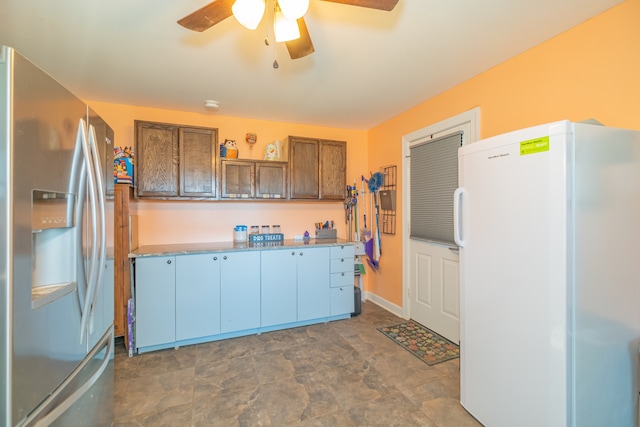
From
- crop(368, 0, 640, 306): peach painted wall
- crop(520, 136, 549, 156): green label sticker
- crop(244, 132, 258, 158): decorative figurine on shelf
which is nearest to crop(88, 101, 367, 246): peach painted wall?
crop(244, 132, 258, 158): decorative figurine on shelf

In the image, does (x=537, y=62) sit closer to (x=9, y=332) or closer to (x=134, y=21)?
(x=134, y=21)

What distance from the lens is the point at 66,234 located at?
1068mm

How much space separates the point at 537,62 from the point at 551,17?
343 mm

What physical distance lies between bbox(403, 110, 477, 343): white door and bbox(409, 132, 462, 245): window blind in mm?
77

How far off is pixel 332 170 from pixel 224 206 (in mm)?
1405

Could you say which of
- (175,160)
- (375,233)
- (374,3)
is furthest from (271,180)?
(374,3)

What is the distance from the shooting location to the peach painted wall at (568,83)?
155 cm

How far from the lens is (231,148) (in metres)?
3.23

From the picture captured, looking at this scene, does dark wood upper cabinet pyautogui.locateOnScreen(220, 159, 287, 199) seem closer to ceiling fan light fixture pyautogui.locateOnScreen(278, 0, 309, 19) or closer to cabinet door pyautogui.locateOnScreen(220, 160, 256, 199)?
cabinet door pyautogui.locateOnScreen(220, 160, 256, 199)

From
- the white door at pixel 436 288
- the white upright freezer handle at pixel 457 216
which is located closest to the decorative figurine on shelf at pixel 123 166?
the white upright freezer handle at pixel 457 216

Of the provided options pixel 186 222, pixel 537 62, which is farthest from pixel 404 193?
pixel 186 222

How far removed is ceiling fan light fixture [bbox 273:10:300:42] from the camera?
139 centimetres

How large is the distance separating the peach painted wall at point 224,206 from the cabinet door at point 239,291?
2.13 feet

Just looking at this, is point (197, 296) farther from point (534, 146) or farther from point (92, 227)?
point (534, 146)
